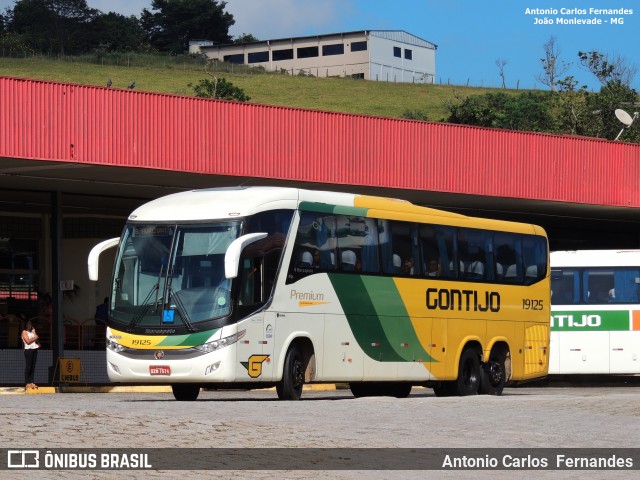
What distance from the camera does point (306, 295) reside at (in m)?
22.7

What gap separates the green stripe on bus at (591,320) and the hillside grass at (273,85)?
248ft

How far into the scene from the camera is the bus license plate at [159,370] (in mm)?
21219

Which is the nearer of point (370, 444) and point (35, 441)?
point (35, 441)

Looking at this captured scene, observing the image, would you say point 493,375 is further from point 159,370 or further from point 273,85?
point 273,85

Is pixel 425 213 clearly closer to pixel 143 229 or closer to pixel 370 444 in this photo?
pixel 143 229

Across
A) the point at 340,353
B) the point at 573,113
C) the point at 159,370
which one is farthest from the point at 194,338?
the point at 573,113

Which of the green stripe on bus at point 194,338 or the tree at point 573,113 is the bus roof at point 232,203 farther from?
the tree at point 573,113

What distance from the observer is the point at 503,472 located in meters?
12.4

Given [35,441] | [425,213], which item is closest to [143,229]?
[425,213]

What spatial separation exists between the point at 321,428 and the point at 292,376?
725cm

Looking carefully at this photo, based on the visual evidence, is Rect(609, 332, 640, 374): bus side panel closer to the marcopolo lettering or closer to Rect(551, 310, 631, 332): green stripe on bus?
Rect(551, 310, 631, 332): green stripe on bus

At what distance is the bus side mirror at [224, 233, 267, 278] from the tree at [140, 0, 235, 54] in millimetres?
144770

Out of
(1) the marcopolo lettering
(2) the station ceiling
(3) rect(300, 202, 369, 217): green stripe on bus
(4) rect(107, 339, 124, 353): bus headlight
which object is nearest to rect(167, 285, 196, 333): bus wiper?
(4) rect(107, 339, 124, 353): bus headlight

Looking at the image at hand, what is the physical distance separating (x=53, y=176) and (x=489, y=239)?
10.3 meters
